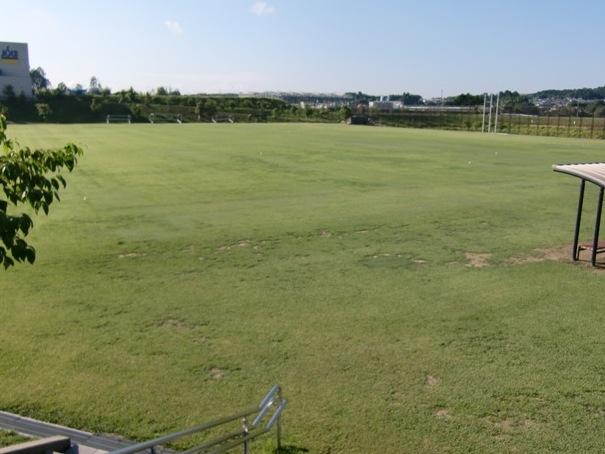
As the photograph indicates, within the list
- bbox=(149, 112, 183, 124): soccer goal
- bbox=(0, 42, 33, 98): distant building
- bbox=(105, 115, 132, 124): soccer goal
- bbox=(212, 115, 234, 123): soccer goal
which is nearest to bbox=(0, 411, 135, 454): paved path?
bbox=(105, 115, 132, 124): soccer goal

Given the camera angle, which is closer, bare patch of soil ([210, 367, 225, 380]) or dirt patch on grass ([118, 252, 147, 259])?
bare patch of soil ([210, 367, 225, 380])

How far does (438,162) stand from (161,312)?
22.3 meters

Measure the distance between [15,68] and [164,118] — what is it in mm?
23555

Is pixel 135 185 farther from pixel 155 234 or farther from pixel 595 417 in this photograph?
pixel 595 417

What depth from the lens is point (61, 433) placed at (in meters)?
5.25

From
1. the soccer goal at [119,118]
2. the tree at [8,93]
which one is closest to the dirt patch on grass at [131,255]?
the soccer goal at [119,118]

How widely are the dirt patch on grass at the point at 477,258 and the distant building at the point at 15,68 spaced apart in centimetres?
8688

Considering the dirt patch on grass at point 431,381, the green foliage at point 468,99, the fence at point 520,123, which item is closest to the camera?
the dirt patch on grass at point 431,381

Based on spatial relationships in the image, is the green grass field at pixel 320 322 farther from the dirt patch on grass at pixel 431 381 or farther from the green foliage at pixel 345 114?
the green foliage at pixel 345 114

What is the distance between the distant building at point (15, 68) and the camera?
279ft

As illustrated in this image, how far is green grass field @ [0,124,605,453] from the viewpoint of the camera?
18.5 feet

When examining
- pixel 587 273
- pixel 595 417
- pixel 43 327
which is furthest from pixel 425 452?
pixel 587 273

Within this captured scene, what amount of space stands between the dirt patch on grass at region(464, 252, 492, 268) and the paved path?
7347mm

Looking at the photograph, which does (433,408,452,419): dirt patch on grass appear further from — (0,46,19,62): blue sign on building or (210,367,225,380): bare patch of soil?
(0,46,19,62): blue sign on building
